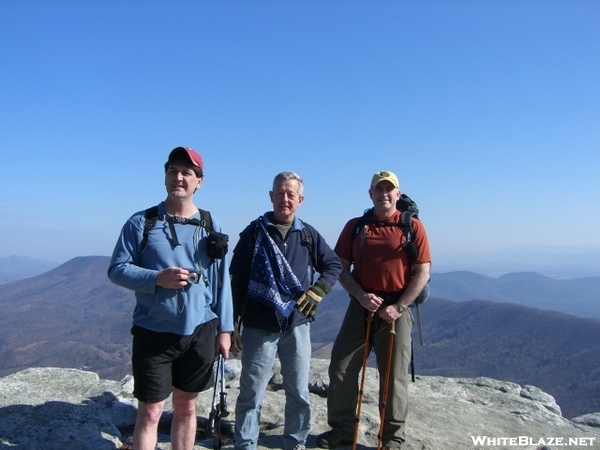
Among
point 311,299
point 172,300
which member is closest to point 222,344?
point 172,300

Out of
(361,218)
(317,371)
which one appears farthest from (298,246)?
(317,371)

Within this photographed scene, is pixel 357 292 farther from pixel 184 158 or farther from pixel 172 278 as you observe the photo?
pixel 184 158

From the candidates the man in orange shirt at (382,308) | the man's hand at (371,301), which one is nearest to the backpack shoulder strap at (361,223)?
the man in orange shirt at (382,308)

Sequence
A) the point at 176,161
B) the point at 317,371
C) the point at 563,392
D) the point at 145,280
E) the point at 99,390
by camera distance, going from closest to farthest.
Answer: the point at 145,280
the point at 176,161
the point at 99,390
the point at 317,371
the point at 563,392

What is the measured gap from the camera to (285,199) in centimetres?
573

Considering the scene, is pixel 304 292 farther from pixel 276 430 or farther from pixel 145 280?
pixel 276 430

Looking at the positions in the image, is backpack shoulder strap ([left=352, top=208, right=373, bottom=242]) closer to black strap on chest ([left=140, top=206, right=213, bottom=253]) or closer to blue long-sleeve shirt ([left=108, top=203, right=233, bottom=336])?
black strap on chest ([left=140, top=206, right=213, bottom=253])

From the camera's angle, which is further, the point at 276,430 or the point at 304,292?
the point at 276,430

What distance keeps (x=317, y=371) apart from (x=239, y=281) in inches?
199

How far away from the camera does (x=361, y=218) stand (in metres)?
6.83

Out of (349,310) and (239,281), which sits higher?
(239,281)

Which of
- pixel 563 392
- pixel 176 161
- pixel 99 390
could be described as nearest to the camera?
pixel 176 161

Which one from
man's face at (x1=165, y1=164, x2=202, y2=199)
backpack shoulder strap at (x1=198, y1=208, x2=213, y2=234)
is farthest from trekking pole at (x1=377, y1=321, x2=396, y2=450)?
man's face at (x1=165, y1=164, x2=202, y2=199)

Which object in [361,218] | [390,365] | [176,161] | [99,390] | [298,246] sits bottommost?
[99,390]
